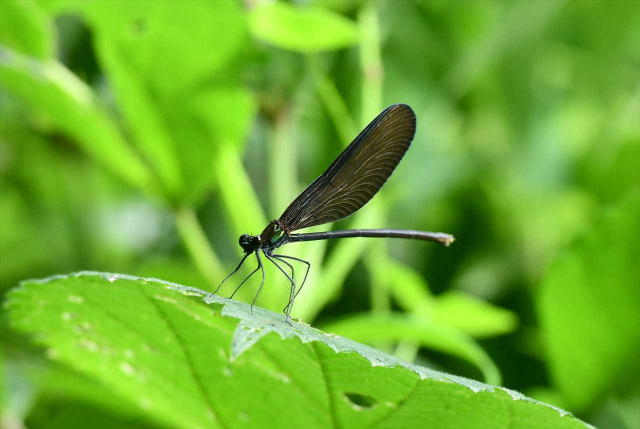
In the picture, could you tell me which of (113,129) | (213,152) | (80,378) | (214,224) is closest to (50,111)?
(113,129)

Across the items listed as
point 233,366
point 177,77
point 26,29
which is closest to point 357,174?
point 177,77

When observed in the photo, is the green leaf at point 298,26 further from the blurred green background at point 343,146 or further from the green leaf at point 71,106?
the green leaf at point 71,106

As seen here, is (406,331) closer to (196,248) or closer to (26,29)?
(196,248)

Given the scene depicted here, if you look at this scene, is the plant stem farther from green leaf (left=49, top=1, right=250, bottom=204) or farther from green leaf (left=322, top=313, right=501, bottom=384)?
green leaf (left=322, top=313, right=501, bottom=384)

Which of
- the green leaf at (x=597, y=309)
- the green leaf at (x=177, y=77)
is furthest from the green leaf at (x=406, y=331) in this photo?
the green leaf at (x=177, y=77)

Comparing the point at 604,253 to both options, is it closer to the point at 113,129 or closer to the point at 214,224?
the point at 113,129

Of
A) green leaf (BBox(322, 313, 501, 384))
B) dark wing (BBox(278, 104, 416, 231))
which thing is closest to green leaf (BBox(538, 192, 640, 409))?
green leaf (BBox(322, 313, 501, 384))
